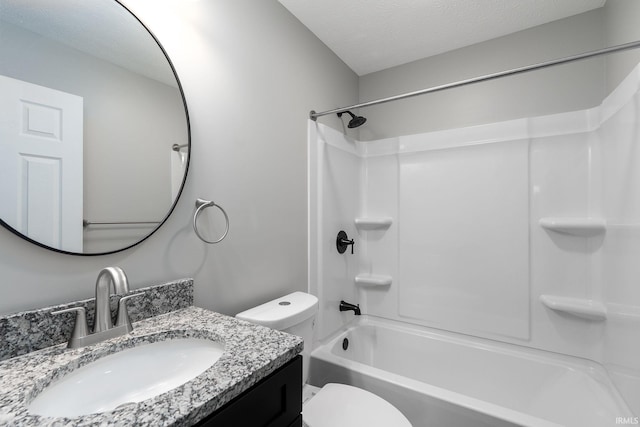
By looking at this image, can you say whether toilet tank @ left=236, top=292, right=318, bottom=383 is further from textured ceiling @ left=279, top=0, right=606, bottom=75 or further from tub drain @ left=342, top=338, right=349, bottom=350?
textured ceiling @ left=279, top=0, right=606, bottom=75

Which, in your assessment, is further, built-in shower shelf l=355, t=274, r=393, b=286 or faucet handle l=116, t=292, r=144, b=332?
built-in shower shelf l=355, t=274, r=393, b=286

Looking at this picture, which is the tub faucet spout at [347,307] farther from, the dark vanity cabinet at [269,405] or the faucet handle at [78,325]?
the faucet handle at [78,325]

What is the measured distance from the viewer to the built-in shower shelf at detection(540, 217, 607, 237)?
1548 millimetres

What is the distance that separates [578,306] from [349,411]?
4.86ft

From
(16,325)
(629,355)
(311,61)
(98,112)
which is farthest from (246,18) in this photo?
(629,355)

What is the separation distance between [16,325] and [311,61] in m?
1.87

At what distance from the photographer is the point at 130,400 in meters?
0.70

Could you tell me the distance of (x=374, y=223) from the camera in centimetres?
222

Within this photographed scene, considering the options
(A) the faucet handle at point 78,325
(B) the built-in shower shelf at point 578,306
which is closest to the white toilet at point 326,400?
(A) the faucet handle at point 78,325

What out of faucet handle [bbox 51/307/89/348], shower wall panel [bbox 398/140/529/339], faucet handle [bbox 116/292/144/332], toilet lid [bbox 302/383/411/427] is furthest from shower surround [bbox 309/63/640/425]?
faucet handle [bbox 51/307/89/348]

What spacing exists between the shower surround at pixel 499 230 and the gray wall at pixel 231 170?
0.26 metres

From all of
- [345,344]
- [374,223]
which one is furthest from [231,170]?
[345,344]

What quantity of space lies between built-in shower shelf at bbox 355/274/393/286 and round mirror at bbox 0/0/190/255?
1.61m

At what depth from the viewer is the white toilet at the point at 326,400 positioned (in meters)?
1.13
